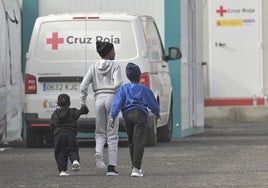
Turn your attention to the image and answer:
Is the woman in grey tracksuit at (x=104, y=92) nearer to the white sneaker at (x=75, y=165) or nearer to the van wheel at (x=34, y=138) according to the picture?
the white sneaker at (x=75, y=165)

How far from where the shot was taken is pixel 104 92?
11945 mm

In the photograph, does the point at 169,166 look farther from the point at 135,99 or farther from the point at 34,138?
the point at 34,138

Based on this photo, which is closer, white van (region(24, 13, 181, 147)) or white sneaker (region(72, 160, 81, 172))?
white sneaker (region(72, 160, 81, 172))

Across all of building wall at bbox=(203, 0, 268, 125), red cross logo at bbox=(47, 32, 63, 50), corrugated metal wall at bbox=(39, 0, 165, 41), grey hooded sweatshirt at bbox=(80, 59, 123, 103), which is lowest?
building wall at bbox=(203, 0, 268, 125)

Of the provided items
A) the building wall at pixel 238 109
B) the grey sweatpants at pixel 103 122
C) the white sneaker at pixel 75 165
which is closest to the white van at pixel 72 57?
the grey sweatpants at pixel 103 122

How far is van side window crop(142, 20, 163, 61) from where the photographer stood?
52.0ft

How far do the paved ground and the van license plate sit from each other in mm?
947

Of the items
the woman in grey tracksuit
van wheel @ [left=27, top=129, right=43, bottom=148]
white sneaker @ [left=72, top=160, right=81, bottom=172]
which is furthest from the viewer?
van wheel @ [left=27, top=129, right=43, bottom=148]

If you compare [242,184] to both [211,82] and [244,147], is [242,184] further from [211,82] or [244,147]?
[211,82]

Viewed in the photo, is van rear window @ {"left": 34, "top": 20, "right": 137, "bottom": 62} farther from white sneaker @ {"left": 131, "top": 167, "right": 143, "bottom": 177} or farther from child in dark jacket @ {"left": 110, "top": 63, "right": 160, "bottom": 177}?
white sneaker @ {"left": 131, "top": 167, "right": 143, "bottom": 177}

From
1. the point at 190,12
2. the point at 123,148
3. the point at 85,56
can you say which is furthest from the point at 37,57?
the point at 190,12

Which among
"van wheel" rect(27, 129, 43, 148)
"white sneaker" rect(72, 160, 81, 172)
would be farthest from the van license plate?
"white sneaker" rect(72, 160, 81, 172)

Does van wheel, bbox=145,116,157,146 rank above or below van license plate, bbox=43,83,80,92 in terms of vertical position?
below

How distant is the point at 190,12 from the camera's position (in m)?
19.5
